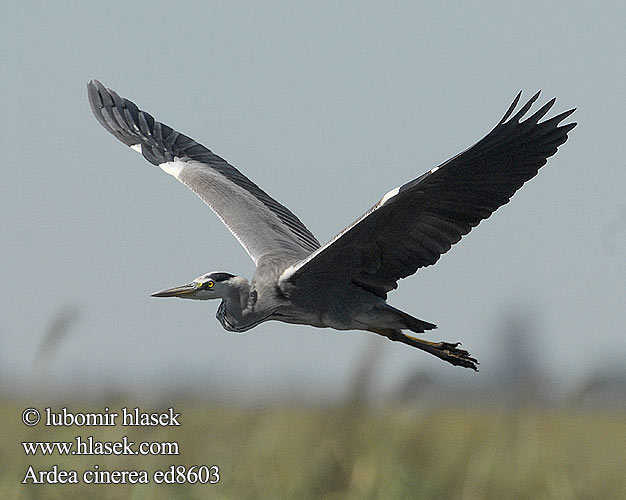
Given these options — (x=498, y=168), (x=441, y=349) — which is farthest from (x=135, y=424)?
(x=441, y=349)

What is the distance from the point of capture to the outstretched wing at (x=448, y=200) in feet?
14.6

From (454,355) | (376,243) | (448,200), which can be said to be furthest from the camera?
(454,355)

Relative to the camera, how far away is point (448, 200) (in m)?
4.64

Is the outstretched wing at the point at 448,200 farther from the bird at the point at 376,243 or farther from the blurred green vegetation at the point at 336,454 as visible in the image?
the blurred green vegetation at the point at 336,454

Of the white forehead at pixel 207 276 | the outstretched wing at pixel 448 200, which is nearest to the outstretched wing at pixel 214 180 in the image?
the white forehead at pixel 207 276

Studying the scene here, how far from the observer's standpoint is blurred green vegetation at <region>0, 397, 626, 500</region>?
3.88m

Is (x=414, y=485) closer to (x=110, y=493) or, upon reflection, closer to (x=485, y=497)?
(x=485, y=497)

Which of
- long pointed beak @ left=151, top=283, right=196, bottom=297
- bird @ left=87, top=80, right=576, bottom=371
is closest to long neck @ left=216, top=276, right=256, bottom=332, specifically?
bird @ left=87, top=80, right=576, bottom=371

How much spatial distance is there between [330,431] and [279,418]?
0.88ft

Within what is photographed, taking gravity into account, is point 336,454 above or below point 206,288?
below

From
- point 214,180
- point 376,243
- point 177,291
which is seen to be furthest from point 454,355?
point 214,180

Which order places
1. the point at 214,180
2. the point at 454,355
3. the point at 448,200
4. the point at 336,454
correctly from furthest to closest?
the point at 214,180 → the point at 454,355 → the point at 448,200 → the point at 336,454

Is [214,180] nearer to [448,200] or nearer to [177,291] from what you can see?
[177,291]

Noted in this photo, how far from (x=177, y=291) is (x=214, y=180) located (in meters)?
2.06
